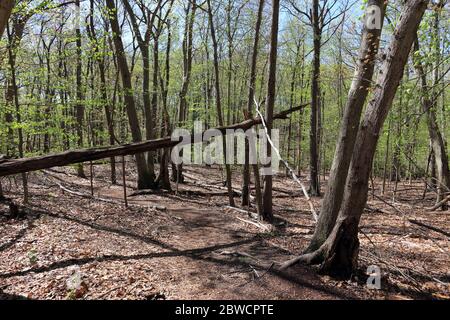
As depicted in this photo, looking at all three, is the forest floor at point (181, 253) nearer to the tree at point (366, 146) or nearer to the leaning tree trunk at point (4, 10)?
the tree at point (366, 146)

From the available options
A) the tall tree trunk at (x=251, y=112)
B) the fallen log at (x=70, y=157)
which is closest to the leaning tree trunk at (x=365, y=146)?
the fallen log at (x=70, y=157)

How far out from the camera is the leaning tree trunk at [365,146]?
12.9 feet

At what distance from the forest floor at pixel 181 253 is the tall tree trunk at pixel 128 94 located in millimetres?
2157

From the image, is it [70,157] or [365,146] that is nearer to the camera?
[365,146]

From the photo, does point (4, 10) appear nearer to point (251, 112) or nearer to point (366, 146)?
point (366, 146)

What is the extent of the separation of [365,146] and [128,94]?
28.9 ft

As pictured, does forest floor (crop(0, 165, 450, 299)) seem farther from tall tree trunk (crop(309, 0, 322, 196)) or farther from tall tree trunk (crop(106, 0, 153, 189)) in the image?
tall tree trunk (crop(309, 0, 322, 196))

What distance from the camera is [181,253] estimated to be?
595 cm

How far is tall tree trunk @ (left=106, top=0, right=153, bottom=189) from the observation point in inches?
420

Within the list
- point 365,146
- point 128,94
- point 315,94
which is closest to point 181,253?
point 365,146

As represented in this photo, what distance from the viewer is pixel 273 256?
18.6 feet

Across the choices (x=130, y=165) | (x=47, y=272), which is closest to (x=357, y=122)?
(x=47, y=272)
